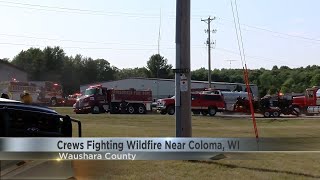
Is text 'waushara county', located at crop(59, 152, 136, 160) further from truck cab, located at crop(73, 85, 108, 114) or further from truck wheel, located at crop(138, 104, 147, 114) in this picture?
truck wheel, located at crop(138, 104, 147, 114)

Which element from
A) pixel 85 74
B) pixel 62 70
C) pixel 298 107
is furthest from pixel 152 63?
pixel 298 107

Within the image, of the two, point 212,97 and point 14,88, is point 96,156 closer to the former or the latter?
point 212,97

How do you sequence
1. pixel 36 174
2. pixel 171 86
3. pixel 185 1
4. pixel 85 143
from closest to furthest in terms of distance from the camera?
pixel 36 174, pixel 85 143, pixel 185 1, pixel 171 86

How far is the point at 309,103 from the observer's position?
48688 mm

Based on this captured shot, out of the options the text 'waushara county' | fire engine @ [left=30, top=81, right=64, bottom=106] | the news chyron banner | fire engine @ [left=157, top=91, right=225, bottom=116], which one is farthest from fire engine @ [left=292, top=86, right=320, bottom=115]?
the text 'waushara county'

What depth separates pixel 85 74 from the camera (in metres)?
143

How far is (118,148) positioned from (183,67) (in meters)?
4.08

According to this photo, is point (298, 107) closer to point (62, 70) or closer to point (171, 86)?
point (171, 86)

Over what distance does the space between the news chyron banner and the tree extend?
135907mm

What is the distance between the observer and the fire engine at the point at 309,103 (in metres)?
48.3

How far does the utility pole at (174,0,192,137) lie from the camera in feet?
37.5

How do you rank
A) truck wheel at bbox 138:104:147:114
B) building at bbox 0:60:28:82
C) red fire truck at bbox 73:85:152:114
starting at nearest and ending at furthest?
red fire truck at bbox 73:85:152:114 → truck wheel at bbox 138:104:147:114 → building at bbox 0:60:28:82

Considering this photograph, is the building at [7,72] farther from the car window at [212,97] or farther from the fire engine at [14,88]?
the car window at [212,97]

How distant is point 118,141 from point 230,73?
157149mm
